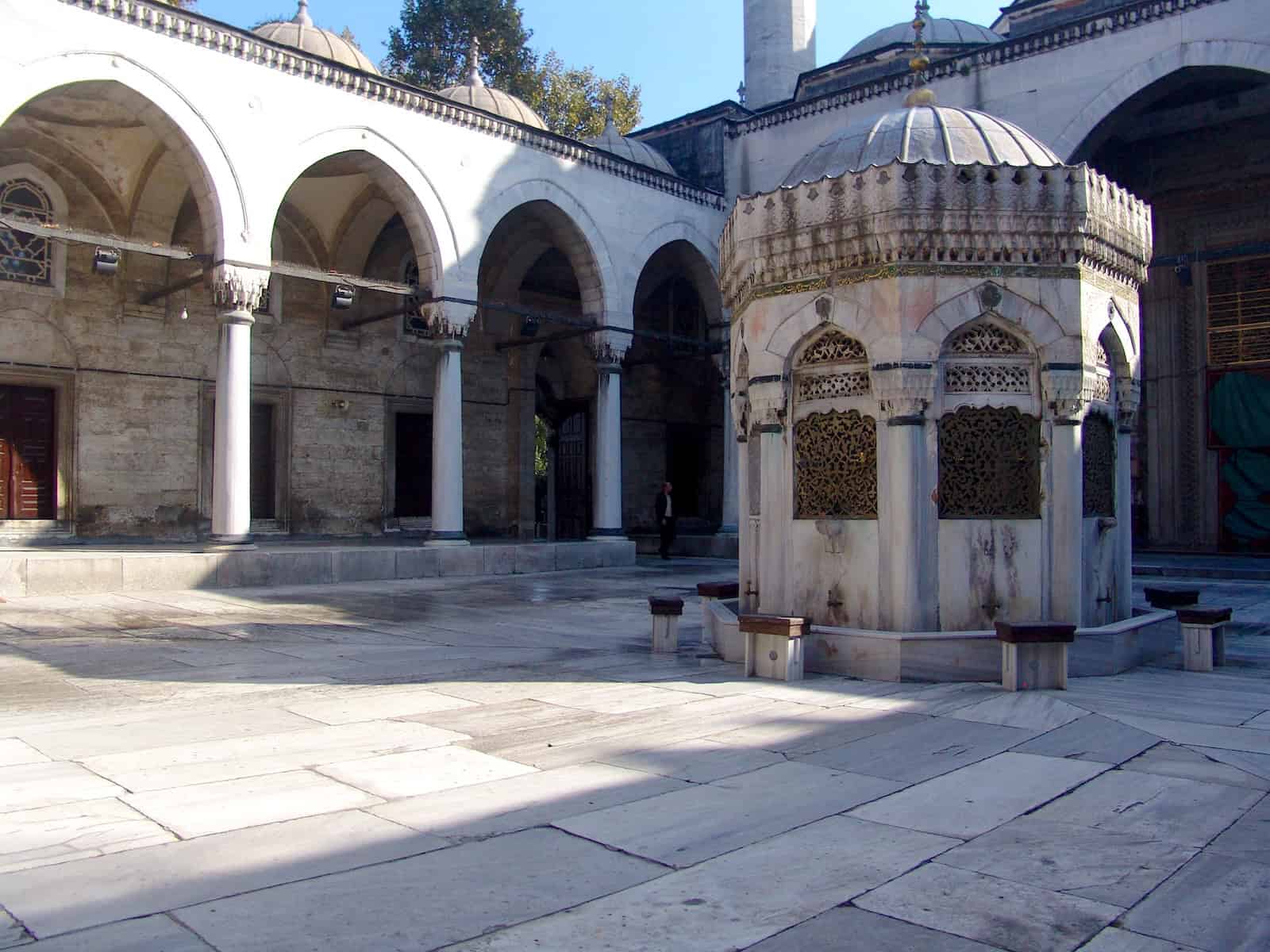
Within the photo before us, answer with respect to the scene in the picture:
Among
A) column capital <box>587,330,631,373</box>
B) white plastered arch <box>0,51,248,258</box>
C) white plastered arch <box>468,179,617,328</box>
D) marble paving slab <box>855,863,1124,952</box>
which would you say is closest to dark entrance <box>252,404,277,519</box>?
white plastered arch <box>468,179,617,328</box>

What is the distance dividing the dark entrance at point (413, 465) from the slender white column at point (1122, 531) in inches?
537

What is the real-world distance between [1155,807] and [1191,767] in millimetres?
648

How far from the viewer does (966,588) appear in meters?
6.21

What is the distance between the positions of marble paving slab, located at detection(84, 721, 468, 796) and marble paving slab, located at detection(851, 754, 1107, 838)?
1.90 meters

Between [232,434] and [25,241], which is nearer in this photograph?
[232,434]

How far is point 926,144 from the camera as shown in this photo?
6.77m

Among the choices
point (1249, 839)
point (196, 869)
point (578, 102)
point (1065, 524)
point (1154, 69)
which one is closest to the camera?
point (196, 869)

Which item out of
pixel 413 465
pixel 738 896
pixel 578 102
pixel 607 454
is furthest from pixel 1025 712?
pixel 578 102

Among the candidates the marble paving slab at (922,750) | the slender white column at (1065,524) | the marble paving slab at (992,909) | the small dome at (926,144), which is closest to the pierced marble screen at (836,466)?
the slender white column at (1065,524)

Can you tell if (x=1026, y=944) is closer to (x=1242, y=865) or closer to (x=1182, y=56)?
(x=1242, y=865)

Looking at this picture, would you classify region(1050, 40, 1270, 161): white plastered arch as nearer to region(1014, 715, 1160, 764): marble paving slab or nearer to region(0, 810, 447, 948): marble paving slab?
region(1014, 715, 1160, 764): marble paving slab

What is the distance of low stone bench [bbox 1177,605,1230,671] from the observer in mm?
6547

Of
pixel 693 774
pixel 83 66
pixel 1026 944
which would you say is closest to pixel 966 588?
pixel 693 774

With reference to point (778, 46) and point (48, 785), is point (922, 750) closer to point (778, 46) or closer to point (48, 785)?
point (48, 785)
